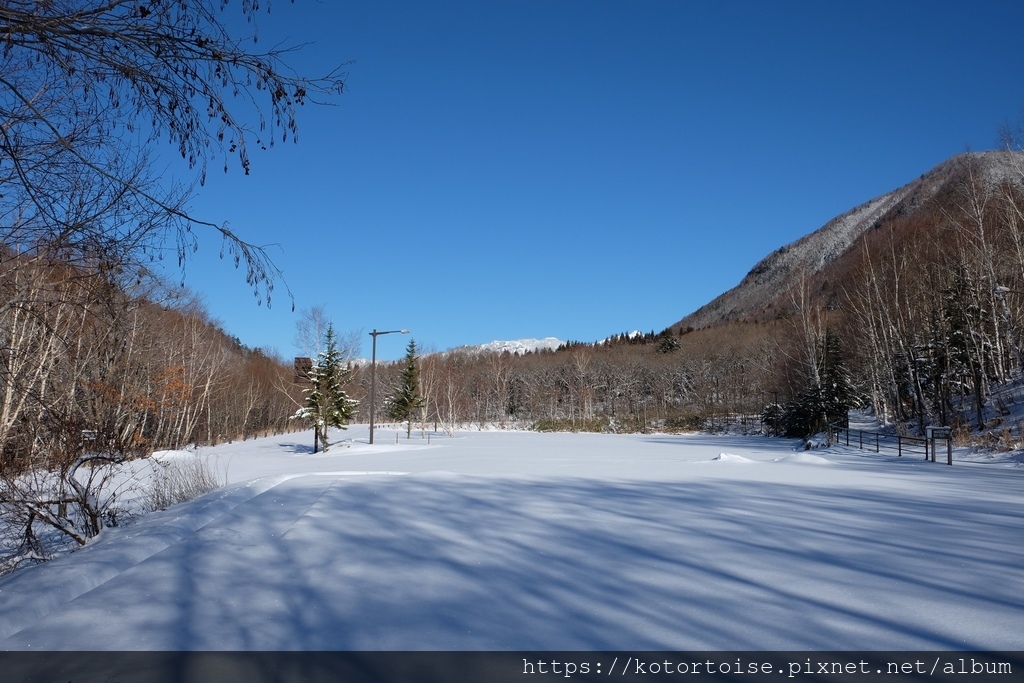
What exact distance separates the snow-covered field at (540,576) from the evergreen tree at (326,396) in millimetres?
19489

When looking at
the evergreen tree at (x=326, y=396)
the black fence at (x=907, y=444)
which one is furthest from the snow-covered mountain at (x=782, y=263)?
the evergreen tree at (x=326, y=396)

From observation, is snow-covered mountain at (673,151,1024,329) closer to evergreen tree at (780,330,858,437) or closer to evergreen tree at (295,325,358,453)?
evergreen tree at (780,330,858,437)

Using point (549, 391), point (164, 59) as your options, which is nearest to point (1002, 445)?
point (164, 59)

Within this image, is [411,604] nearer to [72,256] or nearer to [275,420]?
[72,256]

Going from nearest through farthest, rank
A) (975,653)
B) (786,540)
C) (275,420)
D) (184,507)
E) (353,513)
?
(975,653), (786,540), (353,513), (184,507), (275,420)

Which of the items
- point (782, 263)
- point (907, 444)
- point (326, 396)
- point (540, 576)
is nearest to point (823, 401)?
point (907, 444)

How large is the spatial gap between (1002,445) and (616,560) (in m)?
17.0

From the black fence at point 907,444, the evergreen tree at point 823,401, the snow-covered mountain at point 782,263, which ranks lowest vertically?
the black fence at point 907,444

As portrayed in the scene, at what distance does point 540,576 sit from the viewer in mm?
5484

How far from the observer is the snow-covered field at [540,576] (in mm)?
4258

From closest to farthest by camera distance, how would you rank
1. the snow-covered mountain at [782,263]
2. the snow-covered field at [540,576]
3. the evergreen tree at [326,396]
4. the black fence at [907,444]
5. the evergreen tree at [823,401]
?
the snow-covered field at [540,576]
the black fence at [907,444]
the evergreen tree at [326,396]
the evergreen tree at [823,401]
the snow-covered mountain at [782,263]

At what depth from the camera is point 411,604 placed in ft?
16.0

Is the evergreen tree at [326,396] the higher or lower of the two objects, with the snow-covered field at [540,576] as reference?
higher

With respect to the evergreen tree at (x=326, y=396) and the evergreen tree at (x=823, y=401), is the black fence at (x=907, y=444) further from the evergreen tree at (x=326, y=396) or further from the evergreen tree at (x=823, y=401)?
the evergreen tree at (x=326, y=396)
